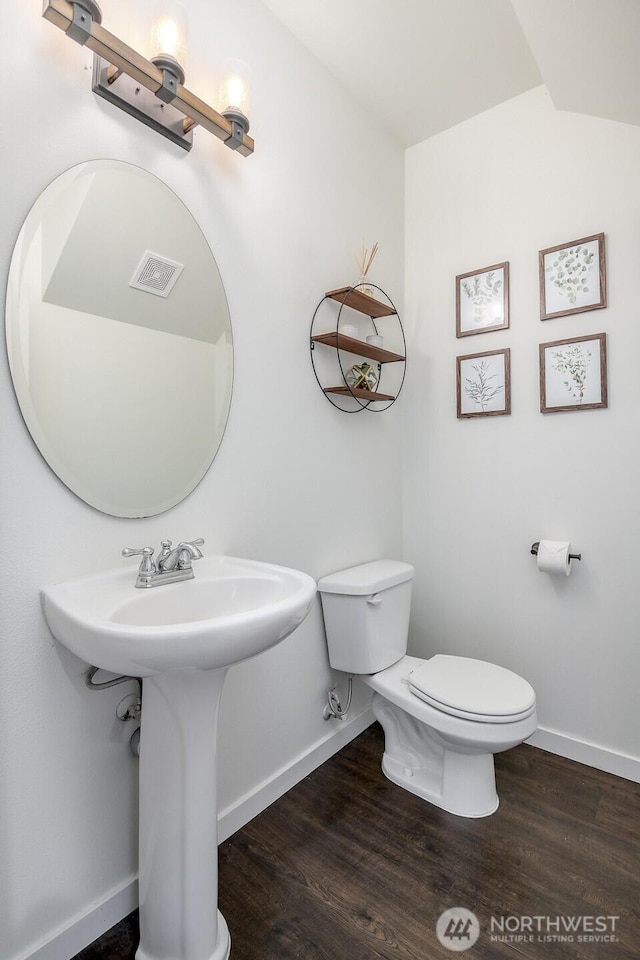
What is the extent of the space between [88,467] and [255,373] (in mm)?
648

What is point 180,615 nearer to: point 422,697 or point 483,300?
point 422,697

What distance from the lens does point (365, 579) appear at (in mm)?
1907

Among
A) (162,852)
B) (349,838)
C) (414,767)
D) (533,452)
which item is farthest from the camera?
(533,452)

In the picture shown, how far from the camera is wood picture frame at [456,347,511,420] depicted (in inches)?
84.7

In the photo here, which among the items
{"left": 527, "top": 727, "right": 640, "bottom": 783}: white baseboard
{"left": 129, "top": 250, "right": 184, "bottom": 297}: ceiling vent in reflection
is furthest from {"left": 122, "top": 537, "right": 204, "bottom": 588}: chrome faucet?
{"left": 527, "top": 727, "right": 640, "bottom": 783}: white baseboard

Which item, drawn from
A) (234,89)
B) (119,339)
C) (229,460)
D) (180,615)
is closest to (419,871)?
(180,615)

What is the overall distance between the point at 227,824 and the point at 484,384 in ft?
6.23

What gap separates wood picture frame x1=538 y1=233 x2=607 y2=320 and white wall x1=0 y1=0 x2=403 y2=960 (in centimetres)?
67

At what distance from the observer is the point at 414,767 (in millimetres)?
1832

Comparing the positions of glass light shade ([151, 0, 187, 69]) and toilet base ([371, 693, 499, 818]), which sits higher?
glass light shade ([151, 0, 187, 69])

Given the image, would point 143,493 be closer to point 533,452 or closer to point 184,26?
point 184,26

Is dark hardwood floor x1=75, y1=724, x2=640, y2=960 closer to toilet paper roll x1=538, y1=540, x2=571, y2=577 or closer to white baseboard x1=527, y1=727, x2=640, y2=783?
white baseboard x1=527, y1=727, x2=640, y2=783

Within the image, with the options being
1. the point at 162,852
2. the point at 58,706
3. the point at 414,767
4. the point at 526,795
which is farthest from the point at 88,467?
the point at 526,795

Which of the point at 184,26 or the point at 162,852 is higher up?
the point at 184,26
